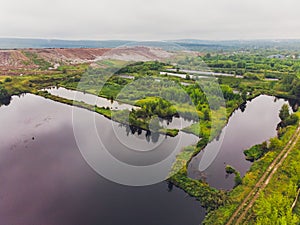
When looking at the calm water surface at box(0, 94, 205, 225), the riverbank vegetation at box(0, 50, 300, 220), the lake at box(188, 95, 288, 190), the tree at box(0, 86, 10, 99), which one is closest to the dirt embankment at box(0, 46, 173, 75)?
the riverbank vegetation at box(0, 50, 300, 220)

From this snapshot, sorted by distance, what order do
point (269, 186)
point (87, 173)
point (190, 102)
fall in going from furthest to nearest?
point (190, 102) → point (87, 173) → point (269, 186)

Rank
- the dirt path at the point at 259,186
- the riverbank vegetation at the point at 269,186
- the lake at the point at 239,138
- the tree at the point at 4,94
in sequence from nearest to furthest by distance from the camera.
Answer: the riverbank vegetation at the point at 269,186, the dirt path at the point at 259,186, the lake at the point at 239,138, the tree at the point at 4,94

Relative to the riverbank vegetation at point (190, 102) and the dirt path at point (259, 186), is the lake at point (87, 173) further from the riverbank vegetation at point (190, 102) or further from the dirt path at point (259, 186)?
the dirt path at point (259, 186)

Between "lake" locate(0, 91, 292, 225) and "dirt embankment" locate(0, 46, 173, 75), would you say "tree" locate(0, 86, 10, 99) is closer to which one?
"lake" locate(0, 91, 292, 225)

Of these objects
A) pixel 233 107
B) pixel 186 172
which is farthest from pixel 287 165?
pixel 233 107

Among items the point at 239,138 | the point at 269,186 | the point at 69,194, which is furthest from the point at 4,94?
the point at 269,186

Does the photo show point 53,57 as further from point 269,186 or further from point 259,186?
point 269,186

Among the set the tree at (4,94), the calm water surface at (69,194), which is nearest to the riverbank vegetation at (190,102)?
the tree at (4,94)

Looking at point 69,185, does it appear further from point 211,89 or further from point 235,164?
point 211,89
